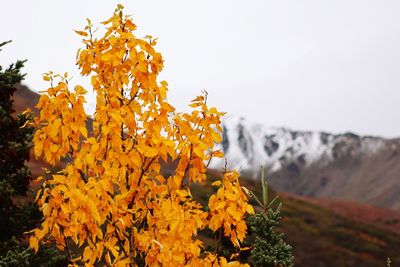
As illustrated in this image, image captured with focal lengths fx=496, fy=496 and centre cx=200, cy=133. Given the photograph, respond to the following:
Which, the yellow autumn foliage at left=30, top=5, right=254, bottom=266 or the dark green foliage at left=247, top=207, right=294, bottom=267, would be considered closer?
the yellow autumn foliage at left=30, top=5, right=254, bottom=266

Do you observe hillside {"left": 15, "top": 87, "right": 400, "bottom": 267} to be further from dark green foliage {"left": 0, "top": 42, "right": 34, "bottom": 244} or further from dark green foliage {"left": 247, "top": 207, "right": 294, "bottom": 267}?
dark green foliage {"left": 247, "top": 207, "right": 294, "bottom": 267}

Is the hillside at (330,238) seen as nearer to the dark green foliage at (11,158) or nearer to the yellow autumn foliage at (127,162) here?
the dark green foliage at (11,158)

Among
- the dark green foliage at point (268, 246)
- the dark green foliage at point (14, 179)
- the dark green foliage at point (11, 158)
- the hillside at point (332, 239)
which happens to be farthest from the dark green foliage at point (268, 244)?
the hillside at point (332, 239)

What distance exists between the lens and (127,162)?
Answer: 5.41 meters

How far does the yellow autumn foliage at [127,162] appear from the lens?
17.2 feet

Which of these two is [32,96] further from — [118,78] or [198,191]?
[118,78]

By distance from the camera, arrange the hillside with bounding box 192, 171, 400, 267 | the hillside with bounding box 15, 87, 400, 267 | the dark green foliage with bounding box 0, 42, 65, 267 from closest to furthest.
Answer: the dark green foliage with bounding box 0, 42, 65, 267 < the hillside with bounding box 192, 171, 400, 267 < the hillside with bounding box 15, 87, 400, 267

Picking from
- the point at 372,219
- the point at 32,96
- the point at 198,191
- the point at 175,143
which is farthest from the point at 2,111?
the point at 32,96

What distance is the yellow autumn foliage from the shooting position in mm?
5230

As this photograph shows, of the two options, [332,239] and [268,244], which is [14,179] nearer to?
[268,244]

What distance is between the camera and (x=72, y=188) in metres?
5.05

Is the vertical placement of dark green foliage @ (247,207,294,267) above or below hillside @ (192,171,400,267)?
above

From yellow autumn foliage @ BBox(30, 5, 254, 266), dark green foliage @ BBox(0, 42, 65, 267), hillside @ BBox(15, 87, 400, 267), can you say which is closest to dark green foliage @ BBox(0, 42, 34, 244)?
dark green foliage @ BBox(0, 42, 65, 267)

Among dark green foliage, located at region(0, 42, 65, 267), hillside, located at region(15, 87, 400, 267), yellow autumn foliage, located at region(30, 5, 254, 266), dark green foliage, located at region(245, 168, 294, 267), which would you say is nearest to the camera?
yellow autumn foliage, located at region(30, 5, 254, 266)
